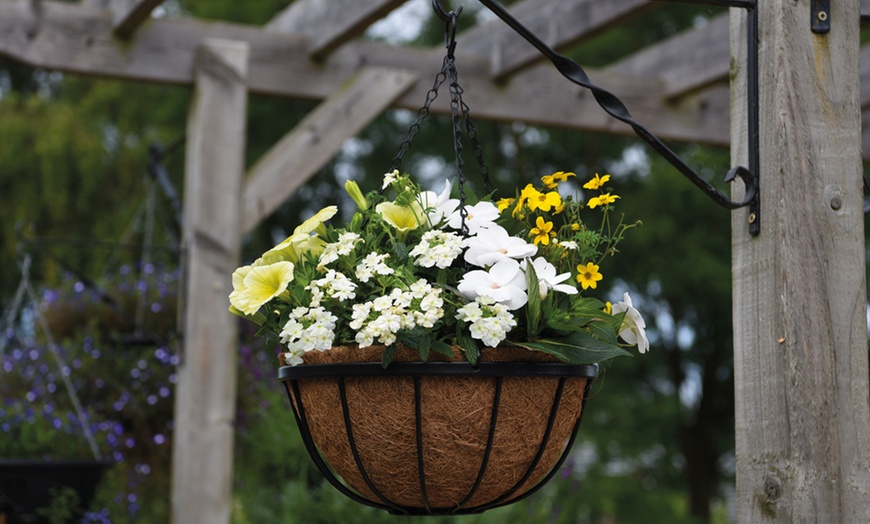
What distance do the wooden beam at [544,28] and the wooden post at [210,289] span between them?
0.98 metres

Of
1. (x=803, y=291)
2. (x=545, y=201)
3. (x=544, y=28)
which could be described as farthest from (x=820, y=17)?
(x=544, y=28)

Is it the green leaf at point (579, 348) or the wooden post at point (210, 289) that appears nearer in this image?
the green leaf at point (579, 348)

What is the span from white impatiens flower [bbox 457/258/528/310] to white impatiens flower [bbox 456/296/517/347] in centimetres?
1

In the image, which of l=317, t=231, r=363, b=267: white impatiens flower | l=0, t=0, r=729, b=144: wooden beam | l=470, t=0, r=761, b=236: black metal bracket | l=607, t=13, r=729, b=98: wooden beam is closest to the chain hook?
l=470, t=0, r=761, b=236: black metal bracket

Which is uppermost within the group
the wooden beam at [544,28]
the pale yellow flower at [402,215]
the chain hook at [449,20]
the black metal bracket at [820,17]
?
the wooden beam at [544,28]

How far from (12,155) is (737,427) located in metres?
6.86

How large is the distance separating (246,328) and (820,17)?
3287 mm

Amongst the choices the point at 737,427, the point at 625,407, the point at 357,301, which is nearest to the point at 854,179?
the point at 737,427

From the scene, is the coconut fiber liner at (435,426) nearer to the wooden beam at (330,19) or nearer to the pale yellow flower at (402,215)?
the pale yellow flower at (402,215)

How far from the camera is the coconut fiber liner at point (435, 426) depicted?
1197 millimetres

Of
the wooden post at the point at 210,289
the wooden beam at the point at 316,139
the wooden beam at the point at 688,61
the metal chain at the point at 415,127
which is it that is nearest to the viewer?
the metal chain at the point at 415,127

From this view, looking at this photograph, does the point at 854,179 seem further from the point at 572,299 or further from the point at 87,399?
the point at 87,399

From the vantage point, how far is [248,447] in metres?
4.32

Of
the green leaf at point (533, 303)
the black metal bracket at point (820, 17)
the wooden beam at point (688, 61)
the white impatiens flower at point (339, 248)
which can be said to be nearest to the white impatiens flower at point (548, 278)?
the green leaf at point (533, 303)
